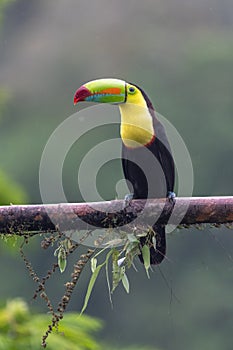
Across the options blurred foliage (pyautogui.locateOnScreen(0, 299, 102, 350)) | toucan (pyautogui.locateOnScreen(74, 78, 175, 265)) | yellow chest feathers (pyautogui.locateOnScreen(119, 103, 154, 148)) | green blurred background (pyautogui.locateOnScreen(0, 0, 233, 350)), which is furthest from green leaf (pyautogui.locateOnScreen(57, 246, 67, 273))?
green blurred background (pyautogui.locateOnScreen(0, 0, 233, 350))

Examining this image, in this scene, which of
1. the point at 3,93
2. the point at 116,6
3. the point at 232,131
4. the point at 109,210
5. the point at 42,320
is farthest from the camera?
the point at 116,6

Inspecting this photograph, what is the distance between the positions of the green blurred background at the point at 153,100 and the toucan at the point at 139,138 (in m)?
6.35

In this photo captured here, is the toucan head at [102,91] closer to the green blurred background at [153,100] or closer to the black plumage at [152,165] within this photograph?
the black plumage at [152,165]

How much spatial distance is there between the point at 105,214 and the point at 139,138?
2.70 ft

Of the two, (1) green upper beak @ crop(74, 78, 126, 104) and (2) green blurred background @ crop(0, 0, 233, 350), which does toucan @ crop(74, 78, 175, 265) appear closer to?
(1) green upper beak @ crop(74, 78, 126, 104)

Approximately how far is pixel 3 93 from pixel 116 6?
1663cm

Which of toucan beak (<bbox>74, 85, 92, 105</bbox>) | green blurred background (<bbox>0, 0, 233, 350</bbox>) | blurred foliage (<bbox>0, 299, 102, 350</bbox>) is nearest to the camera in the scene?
blurred foliage (<bbox>0, 299, 102, 350</bbox>)

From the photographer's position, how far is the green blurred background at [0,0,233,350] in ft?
43.7

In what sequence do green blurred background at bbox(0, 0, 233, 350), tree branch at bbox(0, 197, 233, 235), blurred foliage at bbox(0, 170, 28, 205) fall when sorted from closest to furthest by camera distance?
tree branch at bbox(0, 197, 233, 235), blurred foliage at bbox(0, 170, 28, 205), green blurred background at bbox(0, 0, 233, 350)

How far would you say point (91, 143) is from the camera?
14984mm

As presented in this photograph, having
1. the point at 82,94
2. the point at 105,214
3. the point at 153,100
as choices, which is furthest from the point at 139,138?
the point at 153,100

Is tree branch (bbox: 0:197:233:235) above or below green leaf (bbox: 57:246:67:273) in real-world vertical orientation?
above

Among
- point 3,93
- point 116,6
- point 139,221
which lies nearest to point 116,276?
point 139,221

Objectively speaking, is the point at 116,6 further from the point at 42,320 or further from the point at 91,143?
the point at 42,320
